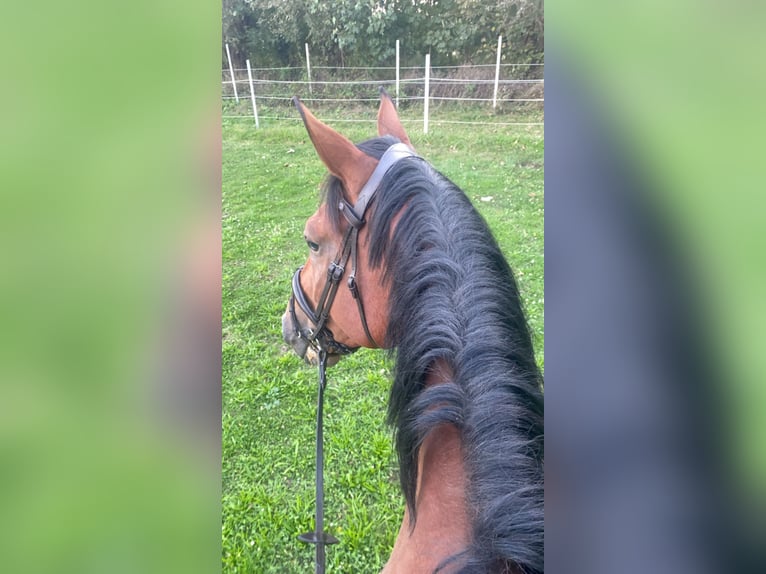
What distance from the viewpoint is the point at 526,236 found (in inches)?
23.3

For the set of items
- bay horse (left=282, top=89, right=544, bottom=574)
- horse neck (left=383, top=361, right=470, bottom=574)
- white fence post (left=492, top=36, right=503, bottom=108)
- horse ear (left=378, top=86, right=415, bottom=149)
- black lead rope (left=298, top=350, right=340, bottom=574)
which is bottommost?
black lead rope (left=298, top=350, right=340, bottom=574)

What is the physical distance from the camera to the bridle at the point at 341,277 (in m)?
0.87

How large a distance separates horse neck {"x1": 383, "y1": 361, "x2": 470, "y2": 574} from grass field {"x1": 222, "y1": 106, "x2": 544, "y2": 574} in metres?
0.18

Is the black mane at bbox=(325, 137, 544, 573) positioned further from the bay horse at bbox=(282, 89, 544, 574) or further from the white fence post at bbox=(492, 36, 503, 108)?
the white fence post at bbox=(492, 36, 503, 108)

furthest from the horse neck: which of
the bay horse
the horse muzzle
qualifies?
the horse muzzle

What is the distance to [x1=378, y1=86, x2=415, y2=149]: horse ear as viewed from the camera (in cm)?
73

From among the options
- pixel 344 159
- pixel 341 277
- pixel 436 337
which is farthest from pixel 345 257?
pixel 436 337

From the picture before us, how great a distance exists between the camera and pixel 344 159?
0.88 m

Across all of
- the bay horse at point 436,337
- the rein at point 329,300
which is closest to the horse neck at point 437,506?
the bay horse at point 436,337
